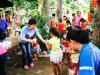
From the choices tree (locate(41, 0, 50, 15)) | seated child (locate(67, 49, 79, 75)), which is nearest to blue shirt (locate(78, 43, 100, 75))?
seated child (locate(67, 49, 79, 75))

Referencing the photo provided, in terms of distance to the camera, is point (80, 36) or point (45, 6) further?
point (45, 6)

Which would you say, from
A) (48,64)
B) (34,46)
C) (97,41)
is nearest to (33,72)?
(48,64)

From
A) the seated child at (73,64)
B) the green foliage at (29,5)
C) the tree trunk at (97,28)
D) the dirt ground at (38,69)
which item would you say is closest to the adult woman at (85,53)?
the seated child at (73,64)

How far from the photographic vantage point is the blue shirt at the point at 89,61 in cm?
170

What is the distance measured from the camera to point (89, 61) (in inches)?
67.2

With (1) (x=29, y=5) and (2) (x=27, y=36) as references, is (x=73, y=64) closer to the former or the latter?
(2) (x=27, y=36)

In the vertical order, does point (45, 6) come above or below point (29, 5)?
above

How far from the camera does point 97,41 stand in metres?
5.20

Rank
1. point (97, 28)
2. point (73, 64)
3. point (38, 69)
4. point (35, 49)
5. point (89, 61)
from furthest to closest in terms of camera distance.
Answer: point (35, 49), point (38, 69), point (97, 28), point (73, 64), point (89, 61)

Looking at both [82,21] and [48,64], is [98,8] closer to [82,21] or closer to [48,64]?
[48,64]

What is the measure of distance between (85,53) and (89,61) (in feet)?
0.27

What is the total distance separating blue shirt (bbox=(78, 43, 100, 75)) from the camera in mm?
1702

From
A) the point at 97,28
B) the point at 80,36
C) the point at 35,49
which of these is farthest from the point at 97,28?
the point at 80,36

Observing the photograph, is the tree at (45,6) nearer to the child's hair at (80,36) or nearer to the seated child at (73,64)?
the seated child at (73,64)
